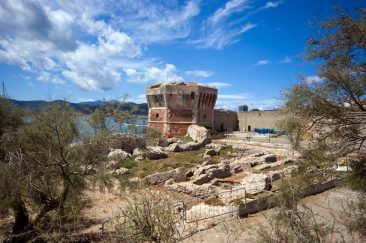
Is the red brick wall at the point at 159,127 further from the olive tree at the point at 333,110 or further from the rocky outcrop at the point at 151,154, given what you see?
the olive tree at the point at 333,110

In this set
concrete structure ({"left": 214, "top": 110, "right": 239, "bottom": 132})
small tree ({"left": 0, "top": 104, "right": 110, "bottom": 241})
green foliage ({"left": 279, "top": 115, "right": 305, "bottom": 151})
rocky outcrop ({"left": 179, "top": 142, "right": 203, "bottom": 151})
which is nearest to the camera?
small tree ({"left": 0, "top": 104, "right": 110, "bottom": 241})

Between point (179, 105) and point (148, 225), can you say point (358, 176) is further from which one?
point (179, 105)

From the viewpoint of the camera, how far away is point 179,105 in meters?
38.4

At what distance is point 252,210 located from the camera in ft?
30.5

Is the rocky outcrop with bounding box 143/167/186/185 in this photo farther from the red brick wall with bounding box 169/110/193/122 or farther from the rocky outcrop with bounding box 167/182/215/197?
the red brick wall with bounding box 169/110/193/122

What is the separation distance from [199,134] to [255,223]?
24.3 meters

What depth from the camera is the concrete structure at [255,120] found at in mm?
43644

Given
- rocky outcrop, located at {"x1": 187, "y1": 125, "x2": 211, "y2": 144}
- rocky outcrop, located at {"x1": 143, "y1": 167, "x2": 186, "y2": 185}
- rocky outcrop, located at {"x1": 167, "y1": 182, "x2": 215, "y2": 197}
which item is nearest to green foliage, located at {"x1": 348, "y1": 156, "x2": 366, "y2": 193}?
rocky outcrop, located at {"x1": 167, "y1": 182, "x2": 215, "y2": 197}

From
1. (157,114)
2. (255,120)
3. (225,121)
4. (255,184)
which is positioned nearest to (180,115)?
(157,114)

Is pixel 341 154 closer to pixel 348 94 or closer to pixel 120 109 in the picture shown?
pixel 348 94

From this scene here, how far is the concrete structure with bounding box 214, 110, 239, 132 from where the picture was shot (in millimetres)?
44781

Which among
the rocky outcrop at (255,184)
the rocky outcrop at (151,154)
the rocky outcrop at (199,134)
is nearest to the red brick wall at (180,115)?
the rocky outcrop at (199,134)

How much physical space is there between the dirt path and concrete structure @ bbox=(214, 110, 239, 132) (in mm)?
33353

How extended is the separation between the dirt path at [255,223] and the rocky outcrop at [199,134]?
18314mm
